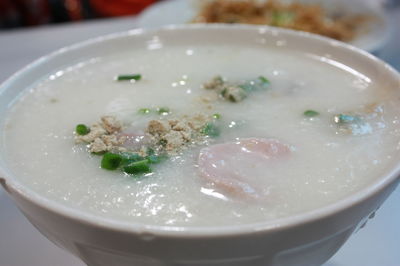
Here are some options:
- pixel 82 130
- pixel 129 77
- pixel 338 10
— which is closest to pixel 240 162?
pixel 82 130

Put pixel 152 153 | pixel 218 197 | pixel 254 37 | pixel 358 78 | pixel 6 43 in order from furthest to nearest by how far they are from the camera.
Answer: pixel 6 43, pixel 254 37, pixel 358 78, pixel 152 153, pixel 218 197

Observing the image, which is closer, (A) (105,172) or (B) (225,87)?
(A) (105,172)

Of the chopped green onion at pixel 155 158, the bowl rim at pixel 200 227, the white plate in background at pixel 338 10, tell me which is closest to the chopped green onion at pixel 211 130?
the chopped green onion at pixel 155 158

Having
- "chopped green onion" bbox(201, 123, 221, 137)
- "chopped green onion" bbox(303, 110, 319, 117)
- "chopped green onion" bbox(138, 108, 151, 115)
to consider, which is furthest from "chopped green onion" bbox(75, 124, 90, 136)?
"chopped green onion" bbox(303, 110, 319, 117)

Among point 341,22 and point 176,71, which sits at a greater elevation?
point 176,71

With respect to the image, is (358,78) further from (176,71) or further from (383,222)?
(176,71)

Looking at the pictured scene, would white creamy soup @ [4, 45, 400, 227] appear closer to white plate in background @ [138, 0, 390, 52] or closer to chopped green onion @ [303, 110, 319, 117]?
chopped green onion @ [303, 110, 319, 117]

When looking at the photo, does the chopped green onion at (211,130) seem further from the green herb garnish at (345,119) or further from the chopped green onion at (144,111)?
the green herb garnish at (345,119)

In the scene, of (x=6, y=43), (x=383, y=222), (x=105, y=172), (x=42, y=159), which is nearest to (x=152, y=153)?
(x=105, y=172)

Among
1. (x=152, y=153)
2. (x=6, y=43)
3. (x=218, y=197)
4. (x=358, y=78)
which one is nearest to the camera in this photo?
(x=218, y=197)
